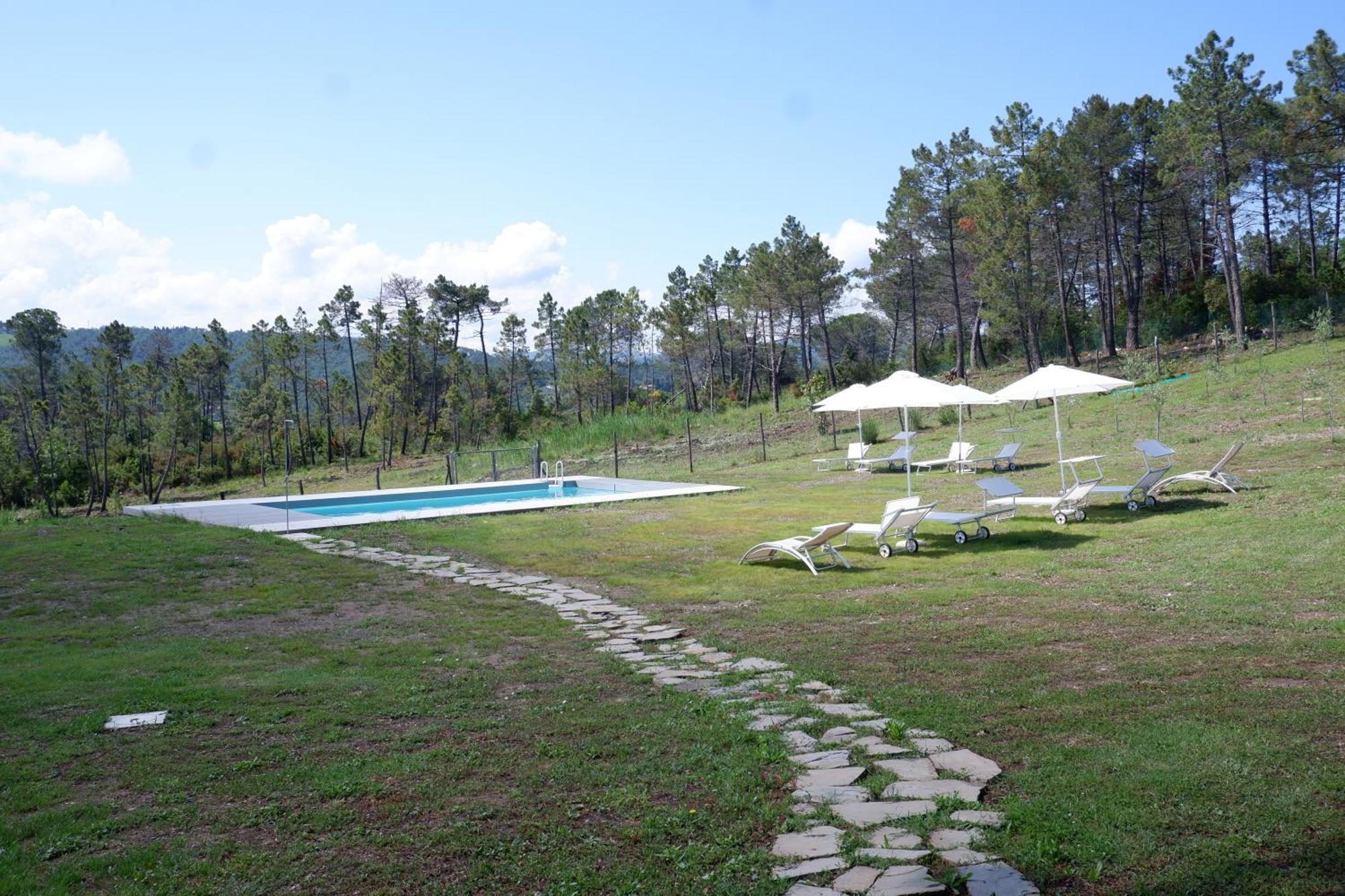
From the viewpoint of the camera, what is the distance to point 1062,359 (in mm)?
34688

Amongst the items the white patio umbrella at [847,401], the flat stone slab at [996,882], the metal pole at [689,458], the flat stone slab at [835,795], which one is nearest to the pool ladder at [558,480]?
the metal pole at [689,458]

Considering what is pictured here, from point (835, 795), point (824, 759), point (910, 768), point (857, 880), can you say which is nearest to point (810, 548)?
point (824, 759)

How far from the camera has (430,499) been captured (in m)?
19.6

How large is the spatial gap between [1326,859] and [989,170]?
3500cm

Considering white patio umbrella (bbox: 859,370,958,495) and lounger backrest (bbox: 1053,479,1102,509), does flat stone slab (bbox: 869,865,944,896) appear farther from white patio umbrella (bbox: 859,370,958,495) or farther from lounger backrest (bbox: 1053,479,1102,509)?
lounger backrest (bbox: 1053,479,1102,509)

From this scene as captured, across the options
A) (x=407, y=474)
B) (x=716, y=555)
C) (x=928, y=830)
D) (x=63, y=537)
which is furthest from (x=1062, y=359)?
(x=928, y=830)

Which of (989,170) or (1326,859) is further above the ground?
(989,170)

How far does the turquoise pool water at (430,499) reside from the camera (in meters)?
18.1

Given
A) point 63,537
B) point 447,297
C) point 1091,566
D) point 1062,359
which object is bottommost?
point 1091,566

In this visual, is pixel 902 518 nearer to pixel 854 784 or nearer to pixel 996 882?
pixel 854 784

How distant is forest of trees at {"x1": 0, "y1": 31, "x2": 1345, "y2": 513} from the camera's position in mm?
30422

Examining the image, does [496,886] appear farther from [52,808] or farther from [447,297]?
[447,297]

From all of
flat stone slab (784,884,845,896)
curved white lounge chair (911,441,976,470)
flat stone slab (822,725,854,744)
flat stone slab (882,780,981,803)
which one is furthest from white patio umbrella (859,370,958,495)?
flat stone slab (784,884,845,896)

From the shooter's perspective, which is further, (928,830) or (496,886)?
(928,830)
